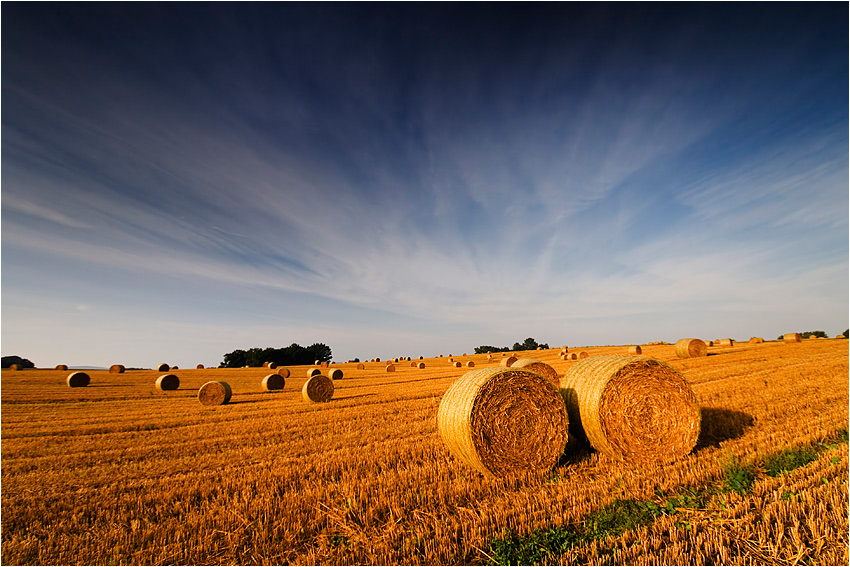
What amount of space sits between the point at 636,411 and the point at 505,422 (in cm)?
239

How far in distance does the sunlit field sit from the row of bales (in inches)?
12.3

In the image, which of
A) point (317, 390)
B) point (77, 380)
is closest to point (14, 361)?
point (77, 380)

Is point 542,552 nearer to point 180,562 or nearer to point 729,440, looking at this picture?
point 180,562

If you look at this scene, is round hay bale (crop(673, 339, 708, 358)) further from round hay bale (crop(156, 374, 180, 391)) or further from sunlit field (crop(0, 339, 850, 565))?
round hay bale (crop(156, 374, 180, 391))

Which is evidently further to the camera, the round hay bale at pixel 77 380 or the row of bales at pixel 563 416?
the round hay bale at pixel 77 380

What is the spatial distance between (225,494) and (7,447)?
751 centimetres

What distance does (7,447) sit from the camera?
8602 mm

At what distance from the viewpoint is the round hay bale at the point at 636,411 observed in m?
6.38

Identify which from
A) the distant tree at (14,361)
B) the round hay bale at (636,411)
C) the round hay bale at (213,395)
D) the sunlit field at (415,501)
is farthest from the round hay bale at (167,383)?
the distant tree at (14,361)

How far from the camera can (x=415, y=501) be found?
15.6ft

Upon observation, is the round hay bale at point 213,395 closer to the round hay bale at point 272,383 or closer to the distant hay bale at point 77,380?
the round hay bale at point 272,383

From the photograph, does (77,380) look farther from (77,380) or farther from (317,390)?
(317,390)

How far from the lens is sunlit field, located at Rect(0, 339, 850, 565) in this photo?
3.56 meters

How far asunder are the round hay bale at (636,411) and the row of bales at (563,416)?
0.02m
